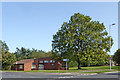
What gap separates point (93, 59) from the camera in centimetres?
4278

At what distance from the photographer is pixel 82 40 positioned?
43531 millimetres

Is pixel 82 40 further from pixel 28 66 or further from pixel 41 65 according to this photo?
pixel 28 66

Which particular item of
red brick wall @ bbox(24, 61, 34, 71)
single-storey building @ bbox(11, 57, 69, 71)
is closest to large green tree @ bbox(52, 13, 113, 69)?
single-storey building @ bbox(11, 57, 69, 71)

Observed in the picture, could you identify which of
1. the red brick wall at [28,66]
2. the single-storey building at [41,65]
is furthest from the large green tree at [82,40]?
the red brick wall at [28,66]

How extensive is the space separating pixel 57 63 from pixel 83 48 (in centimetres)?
1217

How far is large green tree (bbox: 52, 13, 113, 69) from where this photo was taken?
1681 inches

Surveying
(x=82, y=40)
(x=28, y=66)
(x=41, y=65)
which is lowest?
(x=28, y=66)

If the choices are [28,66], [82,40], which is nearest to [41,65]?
[28,66]

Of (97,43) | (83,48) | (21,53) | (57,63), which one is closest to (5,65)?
(57,63)

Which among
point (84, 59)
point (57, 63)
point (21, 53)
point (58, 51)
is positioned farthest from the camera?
point (21, 53)

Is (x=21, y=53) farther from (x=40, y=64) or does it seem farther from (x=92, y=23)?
(x=92, y=23)

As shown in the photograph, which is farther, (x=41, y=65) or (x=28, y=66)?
(x=41, y=65)

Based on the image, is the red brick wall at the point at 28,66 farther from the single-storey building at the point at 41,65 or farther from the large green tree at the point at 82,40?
the large green tree at the point at 82,40

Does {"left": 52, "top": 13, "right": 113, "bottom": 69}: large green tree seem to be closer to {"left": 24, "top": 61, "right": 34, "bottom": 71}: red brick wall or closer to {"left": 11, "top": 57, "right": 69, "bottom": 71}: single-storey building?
{"left": 11, "top": 57, "right": 69, "bottom": 71}: single-storey building
